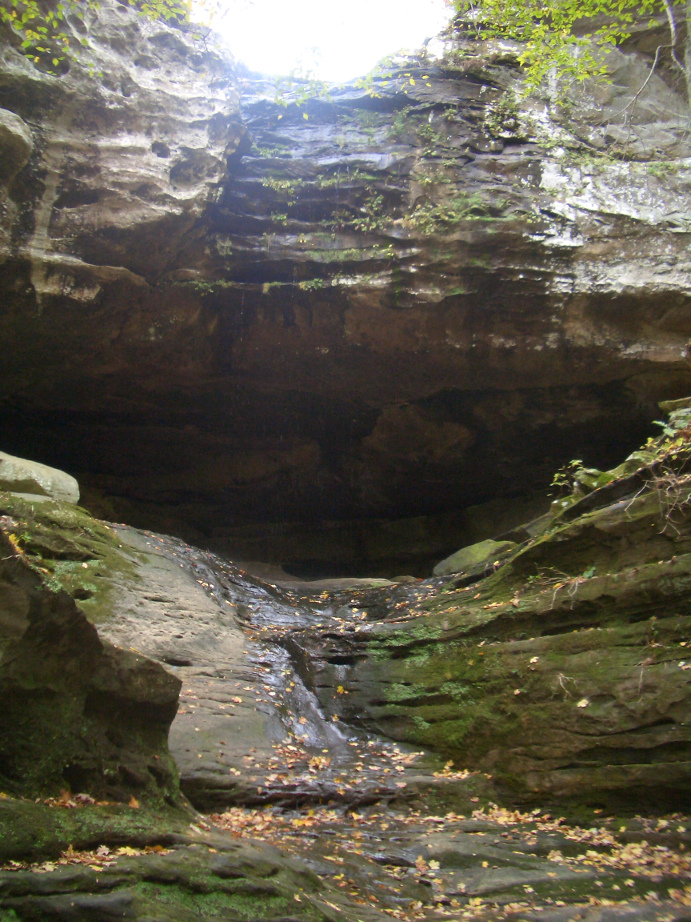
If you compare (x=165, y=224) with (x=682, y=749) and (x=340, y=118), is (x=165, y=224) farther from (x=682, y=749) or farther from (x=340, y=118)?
(x=682, y=749)

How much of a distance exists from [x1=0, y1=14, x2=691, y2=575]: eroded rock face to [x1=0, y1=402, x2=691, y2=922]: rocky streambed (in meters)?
4.63

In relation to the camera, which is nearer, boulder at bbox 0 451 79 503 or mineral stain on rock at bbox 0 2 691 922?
mineral stain on rock at bbox 0 2 691 922

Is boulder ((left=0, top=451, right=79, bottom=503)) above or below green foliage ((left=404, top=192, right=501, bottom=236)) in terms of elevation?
below

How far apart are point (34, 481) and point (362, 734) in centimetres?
595

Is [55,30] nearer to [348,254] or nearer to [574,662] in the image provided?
[348,254]

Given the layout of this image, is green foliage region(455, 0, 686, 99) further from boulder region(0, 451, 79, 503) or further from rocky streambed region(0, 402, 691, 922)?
boulder region(0, 451, 79, 503)

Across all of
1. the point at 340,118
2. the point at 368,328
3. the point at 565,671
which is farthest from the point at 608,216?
the point at 565,671

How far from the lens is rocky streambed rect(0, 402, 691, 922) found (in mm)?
3293

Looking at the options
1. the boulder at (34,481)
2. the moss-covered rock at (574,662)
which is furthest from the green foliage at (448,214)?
the boulder at (34,481)

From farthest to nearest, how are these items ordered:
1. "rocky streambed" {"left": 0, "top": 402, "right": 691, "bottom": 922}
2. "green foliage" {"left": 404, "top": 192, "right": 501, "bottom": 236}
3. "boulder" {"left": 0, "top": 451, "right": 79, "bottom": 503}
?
"green foliage" {"left": 404, "top": 192, "right": 501, "bottom": 236}
"boulder" {"left": 0, "top": 451, "right": 79, "bottom": 503}
"rocky streambed" {"left": 0, "top": 402, "right": 691, "bottom": 922}

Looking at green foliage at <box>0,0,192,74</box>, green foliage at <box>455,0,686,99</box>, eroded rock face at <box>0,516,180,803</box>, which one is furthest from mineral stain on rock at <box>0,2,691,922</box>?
green foliage at <box>455,0,686,99</box>

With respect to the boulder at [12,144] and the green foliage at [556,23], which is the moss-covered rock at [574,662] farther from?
the boulder at [12,144]

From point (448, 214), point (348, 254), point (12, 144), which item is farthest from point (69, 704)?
point (448, 214)

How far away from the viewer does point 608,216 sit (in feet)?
38.4
